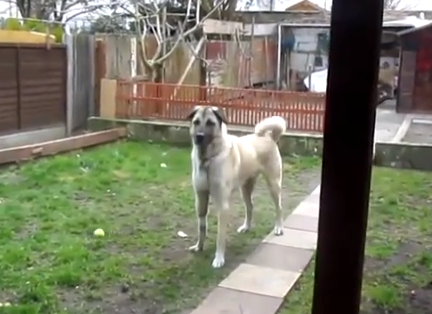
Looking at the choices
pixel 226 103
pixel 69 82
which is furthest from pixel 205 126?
pixel 69 82

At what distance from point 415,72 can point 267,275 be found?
11.7 metres

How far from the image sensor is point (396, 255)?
4398mm

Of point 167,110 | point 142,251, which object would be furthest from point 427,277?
point 167,110

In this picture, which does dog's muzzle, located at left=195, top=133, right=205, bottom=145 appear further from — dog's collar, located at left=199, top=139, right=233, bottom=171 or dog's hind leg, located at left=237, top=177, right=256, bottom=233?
dog's hind leg, located at left=237, top=177, right=256, bottom=233

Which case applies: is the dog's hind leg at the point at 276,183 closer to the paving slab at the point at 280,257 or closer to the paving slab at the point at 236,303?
the paving slab at the point at 280,257

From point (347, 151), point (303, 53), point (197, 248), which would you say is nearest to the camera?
point (347, 151)

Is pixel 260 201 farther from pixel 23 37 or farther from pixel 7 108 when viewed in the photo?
pixel 23 37

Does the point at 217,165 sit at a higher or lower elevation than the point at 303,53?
lower

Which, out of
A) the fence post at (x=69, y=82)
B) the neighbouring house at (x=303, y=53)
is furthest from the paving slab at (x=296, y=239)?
the neighbouring house at (x=303, y=53)

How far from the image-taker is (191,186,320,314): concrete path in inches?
132

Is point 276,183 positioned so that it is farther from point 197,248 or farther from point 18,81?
point 18,81

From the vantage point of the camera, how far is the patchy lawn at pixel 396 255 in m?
3.43

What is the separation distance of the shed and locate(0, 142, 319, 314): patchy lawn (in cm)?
738

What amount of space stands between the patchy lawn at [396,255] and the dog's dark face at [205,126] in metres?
1.14
